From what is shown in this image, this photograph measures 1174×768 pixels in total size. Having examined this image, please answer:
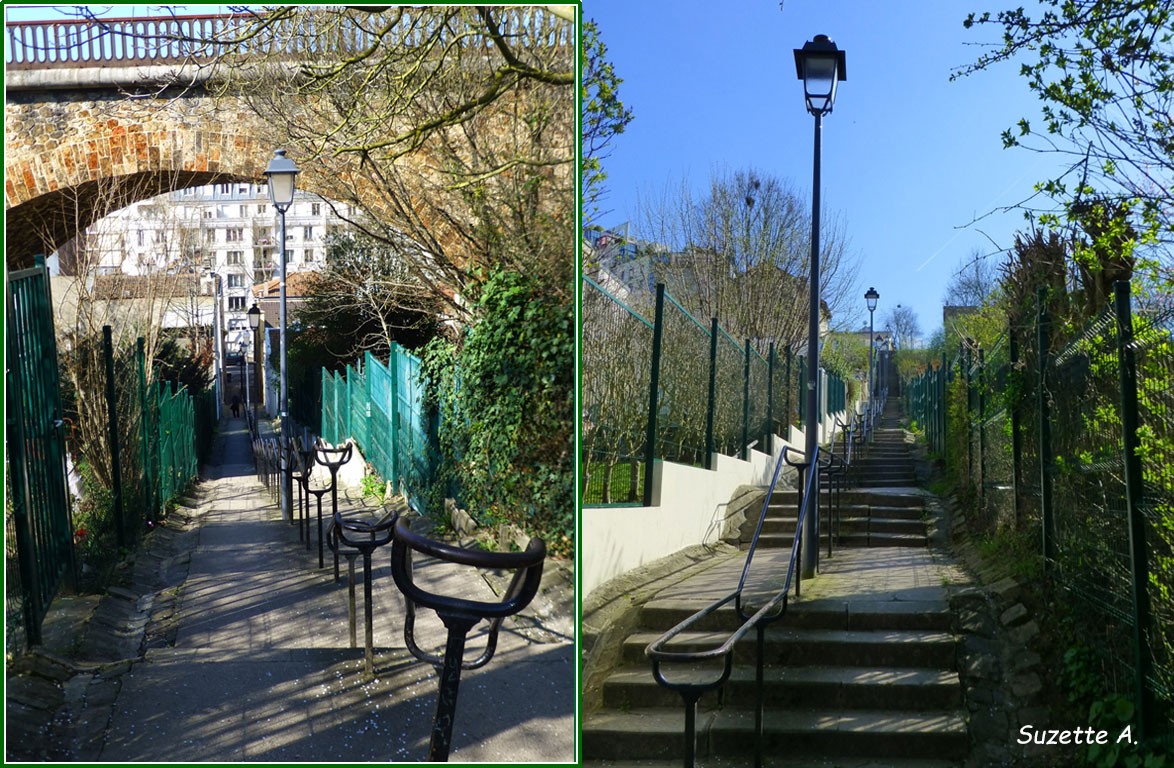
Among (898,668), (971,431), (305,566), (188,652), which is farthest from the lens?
(971,431)

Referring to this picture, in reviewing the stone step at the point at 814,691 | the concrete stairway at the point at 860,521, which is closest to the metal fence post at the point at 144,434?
the concrete stairway at the point at 860,521

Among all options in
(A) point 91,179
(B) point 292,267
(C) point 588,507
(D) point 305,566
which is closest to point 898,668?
(C) point 588,507

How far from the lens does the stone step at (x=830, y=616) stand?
520cm

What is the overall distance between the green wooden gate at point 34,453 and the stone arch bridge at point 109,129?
0.16 m

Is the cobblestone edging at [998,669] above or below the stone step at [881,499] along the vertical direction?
below

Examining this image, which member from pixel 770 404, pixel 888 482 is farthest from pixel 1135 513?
pixel 888 482

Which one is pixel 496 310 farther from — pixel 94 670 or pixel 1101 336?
pixel 1101 336

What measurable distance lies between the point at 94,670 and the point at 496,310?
2325 millimetres

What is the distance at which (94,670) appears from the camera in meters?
3.00

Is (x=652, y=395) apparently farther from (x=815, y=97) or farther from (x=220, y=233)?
(x=220, y=233)

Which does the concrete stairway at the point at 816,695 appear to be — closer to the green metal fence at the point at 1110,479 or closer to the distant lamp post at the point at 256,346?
the green metal fence at the point at 1110,479

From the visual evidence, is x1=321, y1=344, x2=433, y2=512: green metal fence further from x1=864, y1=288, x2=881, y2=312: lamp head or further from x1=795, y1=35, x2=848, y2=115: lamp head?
x1=864, y1=288, x2=881, y2=312: lamp head

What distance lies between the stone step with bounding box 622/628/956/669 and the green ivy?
1.08 meters

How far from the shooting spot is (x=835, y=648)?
5.05 metres
